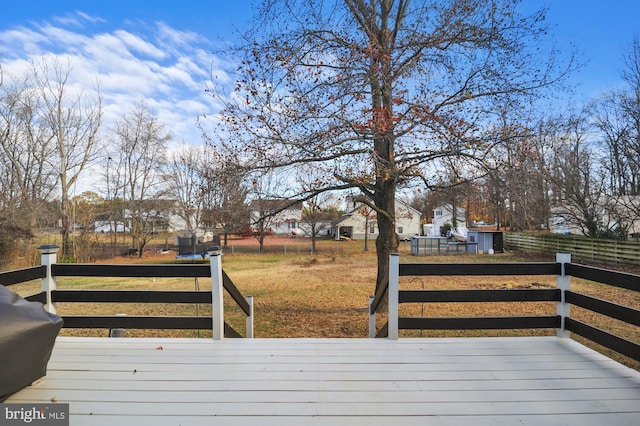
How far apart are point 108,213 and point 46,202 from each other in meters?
5.91

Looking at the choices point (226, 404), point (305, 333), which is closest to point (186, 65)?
point (305, 333)

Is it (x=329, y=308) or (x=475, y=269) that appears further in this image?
(x=329, y=308)

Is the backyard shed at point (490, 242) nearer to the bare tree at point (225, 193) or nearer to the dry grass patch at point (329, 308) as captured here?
the dry grass patch at point (329, 308)

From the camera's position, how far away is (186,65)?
8570 millimetres

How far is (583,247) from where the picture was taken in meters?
18.7

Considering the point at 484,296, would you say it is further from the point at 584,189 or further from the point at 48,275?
the point at 584,189

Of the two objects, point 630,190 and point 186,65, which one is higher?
point 186,65

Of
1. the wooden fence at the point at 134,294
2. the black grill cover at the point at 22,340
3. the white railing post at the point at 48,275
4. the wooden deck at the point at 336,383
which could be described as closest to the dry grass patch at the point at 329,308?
the wooden fence at the point at 134,294

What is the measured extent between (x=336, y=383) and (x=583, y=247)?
70.5ft

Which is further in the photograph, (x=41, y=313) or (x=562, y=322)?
(x=562, y=322)

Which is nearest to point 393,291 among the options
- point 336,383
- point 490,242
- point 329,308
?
point 336,383

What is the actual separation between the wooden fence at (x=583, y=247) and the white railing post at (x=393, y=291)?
1220 cm

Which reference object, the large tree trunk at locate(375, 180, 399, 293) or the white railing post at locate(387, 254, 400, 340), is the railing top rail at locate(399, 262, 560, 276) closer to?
the white railing post at locate(387, 254, 400, 340)

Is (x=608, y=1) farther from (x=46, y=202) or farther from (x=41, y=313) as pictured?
(x=46, y=202)
